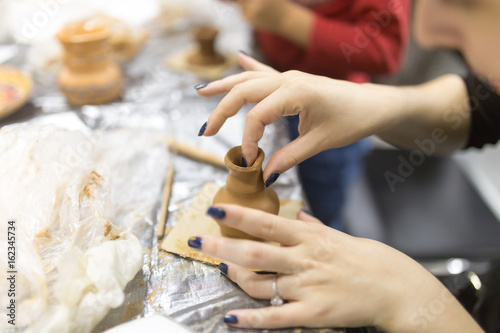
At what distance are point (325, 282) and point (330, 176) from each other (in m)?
1.16

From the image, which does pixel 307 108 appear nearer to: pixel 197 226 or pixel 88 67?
pixel 197 226

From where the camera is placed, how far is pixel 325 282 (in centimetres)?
71

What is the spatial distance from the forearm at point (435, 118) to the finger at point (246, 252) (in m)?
0.59

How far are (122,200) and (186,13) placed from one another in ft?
5.32

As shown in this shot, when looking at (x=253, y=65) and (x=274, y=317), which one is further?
(x=253, y=65)

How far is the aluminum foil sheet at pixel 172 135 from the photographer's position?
0.76 meters

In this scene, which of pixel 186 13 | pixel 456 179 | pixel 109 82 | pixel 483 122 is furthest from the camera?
pixel 186 13

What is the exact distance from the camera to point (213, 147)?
4.27 ft

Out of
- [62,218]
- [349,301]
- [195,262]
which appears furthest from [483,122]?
[62,218]

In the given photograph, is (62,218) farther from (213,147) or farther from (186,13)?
(186,13)

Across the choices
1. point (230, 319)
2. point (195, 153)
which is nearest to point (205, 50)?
point (195, 153)

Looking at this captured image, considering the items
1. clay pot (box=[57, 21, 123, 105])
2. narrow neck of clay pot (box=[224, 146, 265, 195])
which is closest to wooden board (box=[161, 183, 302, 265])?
narrow neck of clay pot (box=[224, 146, 265, 195])

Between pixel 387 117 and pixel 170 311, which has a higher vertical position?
pixel 387 117

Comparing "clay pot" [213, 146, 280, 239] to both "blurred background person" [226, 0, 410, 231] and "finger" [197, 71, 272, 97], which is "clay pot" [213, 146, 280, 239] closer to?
"finger" [197, 71, 272, 97]
